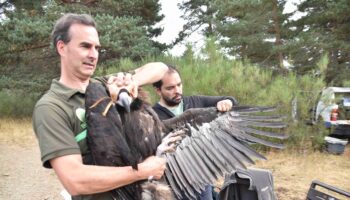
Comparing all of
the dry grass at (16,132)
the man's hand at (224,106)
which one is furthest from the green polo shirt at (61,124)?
the dry grass at (16,132)

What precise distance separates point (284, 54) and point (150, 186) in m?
14.6

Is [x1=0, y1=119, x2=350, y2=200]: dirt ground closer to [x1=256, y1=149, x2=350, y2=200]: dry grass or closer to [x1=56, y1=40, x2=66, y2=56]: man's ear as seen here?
[x1=256, y1=149, x2=350, y2=200]: dry grass

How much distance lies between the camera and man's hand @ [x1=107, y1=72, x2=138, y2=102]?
5.58 feet

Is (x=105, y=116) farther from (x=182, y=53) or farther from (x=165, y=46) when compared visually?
(x=165, y=46)

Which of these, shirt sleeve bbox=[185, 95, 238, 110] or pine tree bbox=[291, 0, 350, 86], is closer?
shirt sleeve bbox=[185, 95, 238, 110]

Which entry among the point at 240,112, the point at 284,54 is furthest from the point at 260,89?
the point at 284,54

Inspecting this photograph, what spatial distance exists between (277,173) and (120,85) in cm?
574

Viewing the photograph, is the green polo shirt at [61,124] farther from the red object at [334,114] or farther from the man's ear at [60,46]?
the red object at [334,114]

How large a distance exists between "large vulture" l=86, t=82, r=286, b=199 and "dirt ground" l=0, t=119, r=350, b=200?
11.7 feet

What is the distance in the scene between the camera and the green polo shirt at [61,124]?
5.00ft

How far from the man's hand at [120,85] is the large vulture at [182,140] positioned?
0.03 metres

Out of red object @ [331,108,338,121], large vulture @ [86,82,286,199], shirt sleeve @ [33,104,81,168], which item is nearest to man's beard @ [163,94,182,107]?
large vulture @ [86,82,286,199]

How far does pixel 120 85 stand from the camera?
67.6 inches

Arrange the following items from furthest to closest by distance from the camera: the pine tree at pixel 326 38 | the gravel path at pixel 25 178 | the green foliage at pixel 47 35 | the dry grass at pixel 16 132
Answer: the pine tree at pixel 326 38 → the green foliage at pixel 47 35 → the dry grass at pixel 16 132 → the gravel path at pixel 25 178
